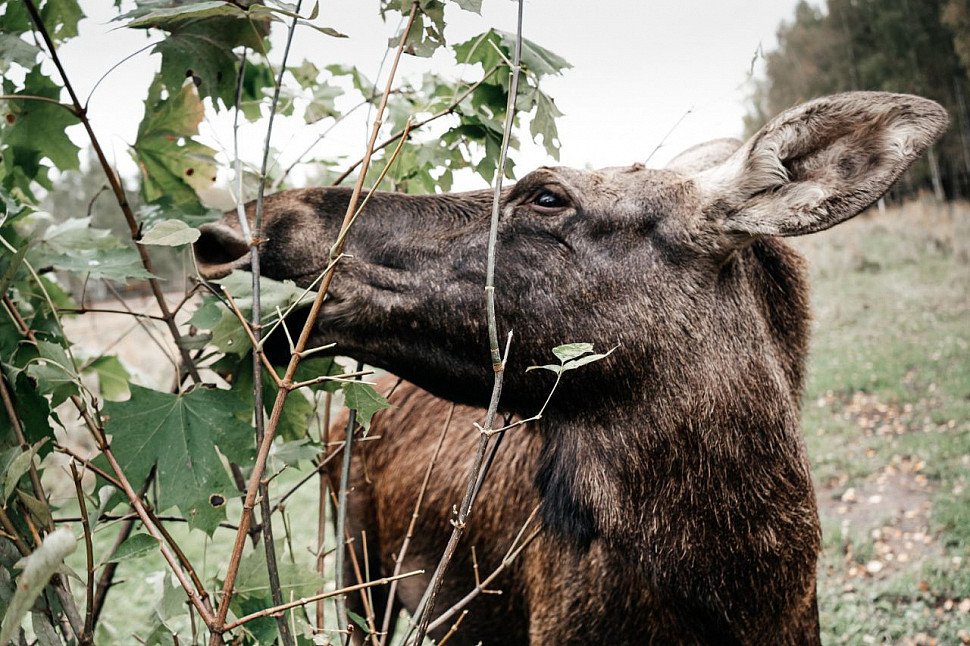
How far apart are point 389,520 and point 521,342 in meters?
1.76

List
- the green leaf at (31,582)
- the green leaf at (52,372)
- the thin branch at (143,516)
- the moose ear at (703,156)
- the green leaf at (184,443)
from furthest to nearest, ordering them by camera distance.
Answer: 1. the moose ear at (703,156)
2. the green leaf at (184,443)
3. the green leaf at (52,372)
4. the thin branch at (143,516)
5. the green leaf at (31,582)

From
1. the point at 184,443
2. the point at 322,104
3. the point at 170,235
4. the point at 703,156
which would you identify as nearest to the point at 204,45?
the point at 170,235

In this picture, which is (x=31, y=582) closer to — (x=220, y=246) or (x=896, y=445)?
(x=220, y=246)

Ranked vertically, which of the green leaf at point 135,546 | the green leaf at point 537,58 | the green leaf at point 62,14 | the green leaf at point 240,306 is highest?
the green leaf at point 62,14

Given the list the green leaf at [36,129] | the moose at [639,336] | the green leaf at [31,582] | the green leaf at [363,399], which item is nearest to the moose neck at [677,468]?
the moose at [639,336]

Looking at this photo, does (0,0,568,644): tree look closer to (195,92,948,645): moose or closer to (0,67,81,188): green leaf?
(0,67,81,188): green leaf

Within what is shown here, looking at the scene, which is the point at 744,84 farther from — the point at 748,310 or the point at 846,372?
the point at 846,372

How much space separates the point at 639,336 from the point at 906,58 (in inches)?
690

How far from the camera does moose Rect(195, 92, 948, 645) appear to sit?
2385 mm

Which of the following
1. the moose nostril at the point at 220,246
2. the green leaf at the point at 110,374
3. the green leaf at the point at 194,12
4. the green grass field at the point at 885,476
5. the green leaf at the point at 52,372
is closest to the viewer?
the green leaf at the point at 194,12

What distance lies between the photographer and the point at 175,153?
2609mm

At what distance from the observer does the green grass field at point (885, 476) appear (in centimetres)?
504

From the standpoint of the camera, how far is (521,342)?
2418mm

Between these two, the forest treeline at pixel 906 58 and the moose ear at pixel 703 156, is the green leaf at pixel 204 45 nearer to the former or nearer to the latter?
the moose ear at pixel 703 156
